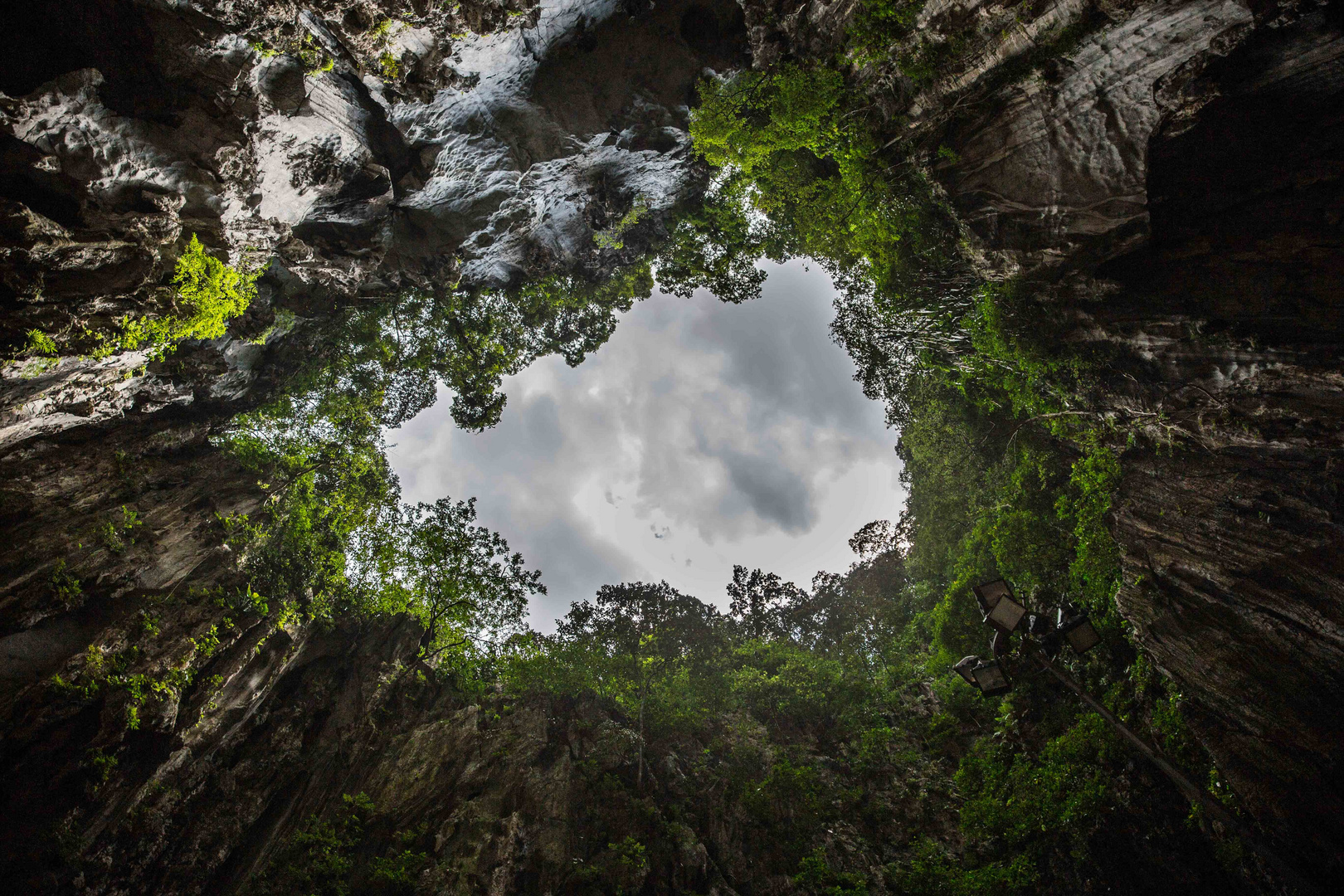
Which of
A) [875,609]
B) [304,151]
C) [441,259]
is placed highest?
[875,609]

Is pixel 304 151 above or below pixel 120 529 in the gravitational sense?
above

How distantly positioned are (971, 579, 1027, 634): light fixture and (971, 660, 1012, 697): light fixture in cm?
58

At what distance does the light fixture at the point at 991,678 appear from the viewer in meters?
7.16

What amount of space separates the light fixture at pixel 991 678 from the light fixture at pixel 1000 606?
583 mm

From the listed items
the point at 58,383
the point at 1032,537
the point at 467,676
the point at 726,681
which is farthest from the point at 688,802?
the point at 58,383

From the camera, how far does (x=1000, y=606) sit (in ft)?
23.5

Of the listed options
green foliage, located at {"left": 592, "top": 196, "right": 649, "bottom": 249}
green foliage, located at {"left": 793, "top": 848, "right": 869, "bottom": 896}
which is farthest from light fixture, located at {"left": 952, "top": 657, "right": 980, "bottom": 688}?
green foliage, located at {"left": 592, "top": 196, "right": 649, "bottom": 249}

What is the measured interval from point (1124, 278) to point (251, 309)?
21.2 metres

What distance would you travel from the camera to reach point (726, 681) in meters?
23.0

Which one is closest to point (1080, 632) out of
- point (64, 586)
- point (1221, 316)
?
point (1221, 316)

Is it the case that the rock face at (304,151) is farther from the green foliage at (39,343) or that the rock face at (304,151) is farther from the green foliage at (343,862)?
the green foliage at (343,862)

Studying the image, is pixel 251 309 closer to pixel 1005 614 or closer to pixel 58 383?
pixel 58 383

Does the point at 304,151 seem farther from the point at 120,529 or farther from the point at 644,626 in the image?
the point at 644,626

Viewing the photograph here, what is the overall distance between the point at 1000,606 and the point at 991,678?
110cm
